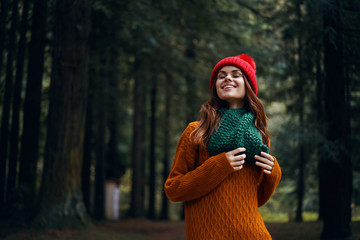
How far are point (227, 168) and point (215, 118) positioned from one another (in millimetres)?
416

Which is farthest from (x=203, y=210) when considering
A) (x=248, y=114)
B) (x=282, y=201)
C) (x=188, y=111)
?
(x=282, y=201)

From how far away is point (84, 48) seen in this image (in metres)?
8.00

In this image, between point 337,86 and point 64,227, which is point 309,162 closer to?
point 337,86

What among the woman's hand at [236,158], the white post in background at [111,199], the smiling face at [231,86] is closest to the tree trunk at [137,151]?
the white post in background at [111,199]

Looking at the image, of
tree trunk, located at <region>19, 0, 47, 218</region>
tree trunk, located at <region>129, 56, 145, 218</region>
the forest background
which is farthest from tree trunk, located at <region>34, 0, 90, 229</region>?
tree trunk, located at <region>129, 56, 145, 218</region>

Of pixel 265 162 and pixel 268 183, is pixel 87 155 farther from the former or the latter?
pixel 265 162

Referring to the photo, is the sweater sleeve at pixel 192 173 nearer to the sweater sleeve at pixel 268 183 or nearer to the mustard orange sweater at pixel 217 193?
the mustard orange sweater at pixel 217 193

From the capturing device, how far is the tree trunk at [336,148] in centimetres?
685

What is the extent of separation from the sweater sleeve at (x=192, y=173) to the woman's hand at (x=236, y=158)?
3 centimetres

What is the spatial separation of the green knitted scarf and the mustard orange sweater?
73mm

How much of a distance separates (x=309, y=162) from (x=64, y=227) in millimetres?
8677

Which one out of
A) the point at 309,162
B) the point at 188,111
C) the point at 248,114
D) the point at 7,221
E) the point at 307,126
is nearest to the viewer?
the point at 248,114

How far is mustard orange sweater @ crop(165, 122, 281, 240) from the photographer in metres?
2.45

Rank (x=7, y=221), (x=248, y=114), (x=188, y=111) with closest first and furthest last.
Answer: (x=248, y=114)
(x=7, y=221)
(x=188, y=111)
